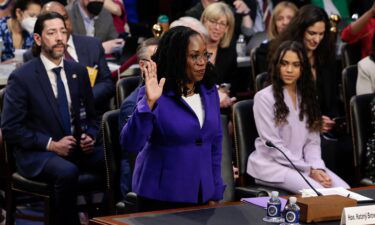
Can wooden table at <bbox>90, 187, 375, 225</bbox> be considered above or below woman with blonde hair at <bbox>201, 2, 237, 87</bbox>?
below

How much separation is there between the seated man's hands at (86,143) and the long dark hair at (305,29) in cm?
172

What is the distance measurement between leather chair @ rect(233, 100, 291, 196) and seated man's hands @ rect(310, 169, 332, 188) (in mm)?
204

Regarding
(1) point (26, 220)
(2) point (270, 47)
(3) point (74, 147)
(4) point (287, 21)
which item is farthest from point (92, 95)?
(4) point (287, 21)

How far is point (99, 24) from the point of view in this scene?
28.1 ft

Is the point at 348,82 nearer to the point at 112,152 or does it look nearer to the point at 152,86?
the point at 112,152

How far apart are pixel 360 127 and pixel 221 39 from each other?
1.98 meters

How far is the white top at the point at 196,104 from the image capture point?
15.8ft

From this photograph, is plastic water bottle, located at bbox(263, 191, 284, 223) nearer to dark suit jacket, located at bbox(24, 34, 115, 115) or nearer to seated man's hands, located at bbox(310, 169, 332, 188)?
seated man's hands, located at bbox(310, 169, 332, 188)

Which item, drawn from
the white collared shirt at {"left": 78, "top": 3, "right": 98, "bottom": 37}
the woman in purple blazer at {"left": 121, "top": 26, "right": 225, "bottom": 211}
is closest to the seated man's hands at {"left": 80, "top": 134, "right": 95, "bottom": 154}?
the woman in purple blazer at {"left": 121, "top": 26, "right": 225, "bottom": 211}

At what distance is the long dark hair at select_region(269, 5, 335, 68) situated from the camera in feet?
24.3

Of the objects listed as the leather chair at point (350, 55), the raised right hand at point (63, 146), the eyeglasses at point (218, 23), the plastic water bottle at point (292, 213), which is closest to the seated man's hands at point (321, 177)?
the raised right hand at point (63, 146)

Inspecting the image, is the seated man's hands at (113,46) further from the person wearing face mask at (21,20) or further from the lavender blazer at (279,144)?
the lavender blazer at (279,144)

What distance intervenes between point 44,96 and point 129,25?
3.25 meters

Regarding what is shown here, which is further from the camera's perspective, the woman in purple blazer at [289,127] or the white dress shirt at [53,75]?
the white dress shirt at [53,75]
